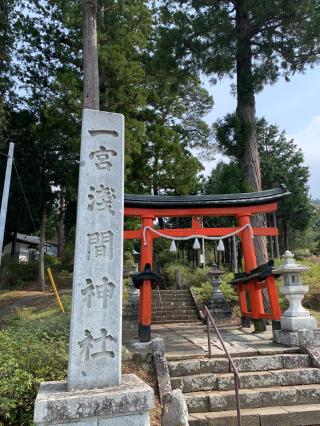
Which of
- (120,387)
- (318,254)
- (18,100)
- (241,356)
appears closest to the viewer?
(120,387)

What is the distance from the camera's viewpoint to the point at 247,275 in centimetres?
886

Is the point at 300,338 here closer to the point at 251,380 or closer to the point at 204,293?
the point at 251,380

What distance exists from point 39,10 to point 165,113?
7.81 m

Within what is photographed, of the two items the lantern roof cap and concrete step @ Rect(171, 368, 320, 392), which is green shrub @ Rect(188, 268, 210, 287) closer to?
the lantern roof cap

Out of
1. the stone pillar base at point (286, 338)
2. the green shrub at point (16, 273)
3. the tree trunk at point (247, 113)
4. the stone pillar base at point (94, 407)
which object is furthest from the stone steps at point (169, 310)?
the stone pillar base at point (94, 407)

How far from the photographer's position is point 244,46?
35.6ft

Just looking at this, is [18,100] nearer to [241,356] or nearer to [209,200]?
[209,200]

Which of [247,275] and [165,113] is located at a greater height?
[165,113]

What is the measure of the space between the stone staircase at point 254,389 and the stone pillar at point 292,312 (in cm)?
55

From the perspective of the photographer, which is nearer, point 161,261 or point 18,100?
point 18,100

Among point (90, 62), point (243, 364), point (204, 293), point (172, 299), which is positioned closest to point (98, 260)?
point (243, 364)

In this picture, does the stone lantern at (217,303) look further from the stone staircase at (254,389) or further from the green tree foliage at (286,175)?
the green tree foliage at (286,175)

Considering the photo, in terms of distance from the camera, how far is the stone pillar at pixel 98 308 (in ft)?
10.0

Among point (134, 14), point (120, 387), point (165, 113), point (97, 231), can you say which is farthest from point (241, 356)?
point (165, 113)
